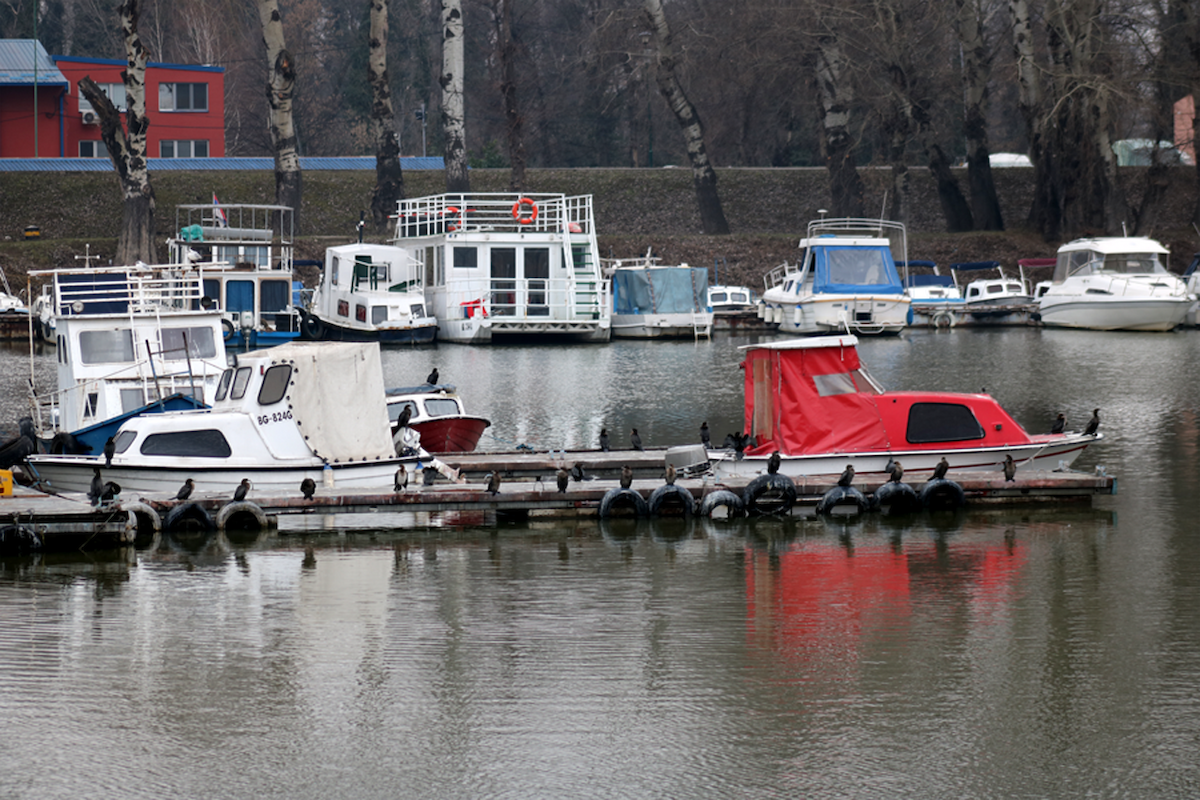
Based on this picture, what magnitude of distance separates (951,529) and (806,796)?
10132mm

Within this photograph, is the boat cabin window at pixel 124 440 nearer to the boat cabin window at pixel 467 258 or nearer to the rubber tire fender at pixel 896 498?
the rubber tire fender at pixel 896 498

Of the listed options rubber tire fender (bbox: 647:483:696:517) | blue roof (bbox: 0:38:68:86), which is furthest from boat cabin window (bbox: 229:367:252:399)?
blue roof (bbox: 0:38:68:86)

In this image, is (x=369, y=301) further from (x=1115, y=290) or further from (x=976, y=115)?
(x=976, y=115)

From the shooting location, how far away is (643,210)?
7412cm

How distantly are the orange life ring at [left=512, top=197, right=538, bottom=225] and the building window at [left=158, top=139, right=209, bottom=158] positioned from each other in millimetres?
30007

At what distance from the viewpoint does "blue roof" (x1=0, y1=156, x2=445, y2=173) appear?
230 ft

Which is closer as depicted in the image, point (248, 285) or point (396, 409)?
point (396, 409)

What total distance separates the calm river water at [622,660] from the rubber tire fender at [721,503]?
0.35m

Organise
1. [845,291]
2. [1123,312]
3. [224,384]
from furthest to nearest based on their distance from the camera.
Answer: [845,291] < [1123,312] < [224,384]

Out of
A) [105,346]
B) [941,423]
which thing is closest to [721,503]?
[941,423]

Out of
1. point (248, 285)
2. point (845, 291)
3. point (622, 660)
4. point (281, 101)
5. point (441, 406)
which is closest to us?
point (622, 660)

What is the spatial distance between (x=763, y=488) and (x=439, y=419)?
7105mm

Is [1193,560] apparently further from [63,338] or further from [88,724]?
[63,338]

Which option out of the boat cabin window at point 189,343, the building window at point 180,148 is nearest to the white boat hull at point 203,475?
the boat cabin window at point 189,343
